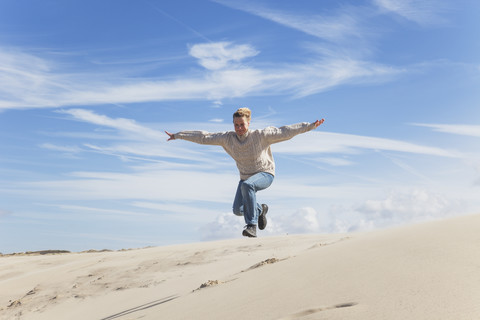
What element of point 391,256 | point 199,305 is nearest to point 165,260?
point 199,305

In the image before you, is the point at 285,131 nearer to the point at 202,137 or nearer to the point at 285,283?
the point at 202,137

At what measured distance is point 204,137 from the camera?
6.86m

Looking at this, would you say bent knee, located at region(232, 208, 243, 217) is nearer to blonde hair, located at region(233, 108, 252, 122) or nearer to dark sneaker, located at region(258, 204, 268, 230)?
dark sneaker, located at region(258, 204, 268, 230)

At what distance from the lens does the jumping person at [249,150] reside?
6492mm

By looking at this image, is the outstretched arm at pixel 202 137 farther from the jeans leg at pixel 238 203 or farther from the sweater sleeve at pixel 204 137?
the jeans leg at pixel 238 203

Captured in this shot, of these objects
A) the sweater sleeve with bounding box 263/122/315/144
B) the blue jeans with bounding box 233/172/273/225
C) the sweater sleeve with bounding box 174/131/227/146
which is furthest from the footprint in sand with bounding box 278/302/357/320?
the sweater sleeve with bounding box 174/131/227/146

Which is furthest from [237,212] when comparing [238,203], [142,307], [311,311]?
[311,311]

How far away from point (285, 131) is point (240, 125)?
25.0 inches

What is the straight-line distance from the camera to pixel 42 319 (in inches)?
196

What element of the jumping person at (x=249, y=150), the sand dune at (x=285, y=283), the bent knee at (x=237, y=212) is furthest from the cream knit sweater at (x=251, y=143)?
the sand dune at (x=285, y=283)

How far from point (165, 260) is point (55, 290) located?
1.46 metres

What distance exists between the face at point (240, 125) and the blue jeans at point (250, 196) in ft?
2.11

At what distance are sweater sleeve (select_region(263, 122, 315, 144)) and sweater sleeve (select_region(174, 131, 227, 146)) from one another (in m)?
0.63

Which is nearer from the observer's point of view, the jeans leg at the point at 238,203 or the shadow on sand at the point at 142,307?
the shadow on sand at the point at 142,307
